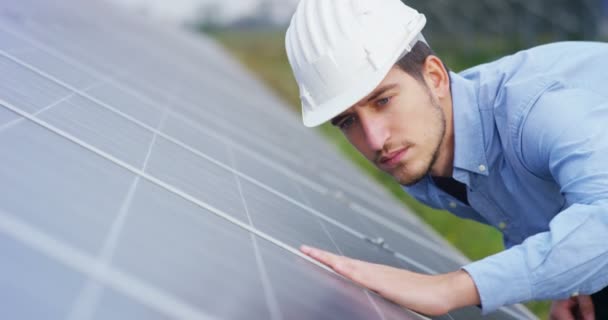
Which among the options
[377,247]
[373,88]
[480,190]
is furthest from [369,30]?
[377,247]

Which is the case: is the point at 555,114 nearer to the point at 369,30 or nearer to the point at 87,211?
the point at 369,30

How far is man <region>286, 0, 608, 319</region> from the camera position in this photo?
236cm

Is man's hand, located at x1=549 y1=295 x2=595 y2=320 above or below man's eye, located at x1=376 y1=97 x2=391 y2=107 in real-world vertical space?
below

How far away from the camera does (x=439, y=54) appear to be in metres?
25.1

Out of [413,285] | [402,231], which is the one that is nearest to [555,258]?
[413,285]

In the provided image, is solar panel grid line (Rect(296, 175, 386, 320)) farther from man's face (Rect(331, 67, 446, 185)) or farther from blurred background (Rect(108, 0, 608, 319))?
blurred background (Rect(108, 0, 608, 319))

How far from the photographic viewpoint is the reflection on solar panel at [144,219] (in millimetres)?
1434

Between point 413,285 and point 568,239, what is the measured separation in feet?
1.70

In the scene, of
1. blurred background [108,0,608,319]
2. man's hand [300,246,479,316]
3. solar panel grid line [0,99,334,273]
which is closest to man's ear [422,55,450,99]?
man's hand [300,246,479,316]

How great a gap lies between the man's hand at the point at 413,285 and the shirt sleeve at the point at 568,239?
0.06m

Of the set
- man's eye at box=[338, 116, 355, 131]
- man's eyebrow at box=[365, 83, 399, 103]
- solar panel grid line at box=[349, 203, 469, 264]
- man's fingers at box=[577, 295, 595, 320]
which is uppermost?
man's eyebrow at box=[365, 83, 399, 103]

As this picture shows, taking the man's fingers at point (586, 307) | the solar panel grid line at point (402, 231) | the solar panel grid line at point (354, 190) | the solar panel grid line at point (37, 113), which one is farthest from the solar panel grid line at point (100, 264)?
the solar panel grid line at point (354, 190)

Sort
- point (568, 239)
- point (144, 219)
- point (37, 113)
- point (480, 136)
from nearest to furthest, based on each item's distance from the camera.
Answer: point (144, 219) → point (568, 239) → point (37, 113) → point (480, 136)

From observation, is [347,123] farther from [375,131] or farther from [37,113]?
[37,113]
